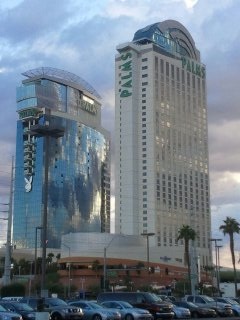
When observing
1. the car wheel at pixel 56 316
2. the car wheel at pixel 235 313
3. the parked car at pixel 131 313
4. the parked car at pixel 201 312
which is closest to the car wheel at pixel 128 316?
the parked car at pixel 131 313

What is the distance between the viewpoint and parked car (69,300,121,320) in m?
38.8

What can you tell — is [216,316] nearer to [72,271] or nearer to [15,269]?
[72,271]

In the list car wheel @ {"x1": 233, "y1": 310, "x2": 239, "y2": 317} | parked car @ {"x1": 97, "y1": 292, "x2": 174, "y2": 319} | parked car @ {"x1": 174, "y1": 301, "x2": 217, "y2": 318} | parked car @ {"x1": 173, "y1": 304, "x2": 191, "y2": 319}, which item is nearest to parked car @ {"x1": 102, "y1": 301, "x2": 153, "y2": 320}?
A: parked car @ {"x1": 97, "y1": 292, "x2": 174, "y2": 319}

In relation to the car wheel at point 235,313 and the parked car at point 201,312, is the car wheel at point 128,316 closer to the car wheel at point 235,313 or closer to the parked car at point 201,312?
the parked car at point 201,312

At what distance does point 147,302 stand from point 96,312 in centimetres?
818

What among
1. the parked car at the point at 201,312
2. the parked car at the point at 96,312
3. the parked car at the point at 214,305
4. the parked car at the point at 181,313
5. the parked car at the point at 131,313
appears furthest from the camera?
the parked car at the point at 214,305

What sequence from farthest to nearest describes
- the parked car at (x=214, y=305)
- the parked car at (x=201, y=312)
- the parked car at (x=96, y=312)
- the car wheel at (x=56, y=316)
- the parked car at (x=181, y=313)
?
the parked car at (x=214, y=305), the parked car at (x=201, y=312), the parked car at (x=181, y=313), the car wheel at (x=56, y=316), the parked car at (x=96, y=312)

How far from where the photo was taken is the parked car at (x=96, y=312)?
1528 inches

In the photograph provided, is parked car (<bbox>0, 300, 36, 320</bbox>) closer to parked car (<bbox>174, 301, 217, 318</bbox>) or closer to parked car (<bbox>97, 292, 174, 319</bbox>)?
parked car (<bbox>97, 292, 174, 319</bbox>)

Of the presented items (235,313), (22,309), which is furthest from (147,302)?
(22,309)

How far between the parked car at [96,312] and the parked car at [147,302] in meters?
5.73

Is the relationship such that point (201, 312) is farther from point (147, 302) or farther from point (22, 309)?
point (22, 309)

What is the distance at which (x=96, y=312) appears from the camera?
39750mm

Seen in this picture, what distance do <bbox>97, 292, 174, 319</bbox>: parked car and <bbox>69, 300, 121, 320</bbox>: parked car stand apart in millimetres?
5731
